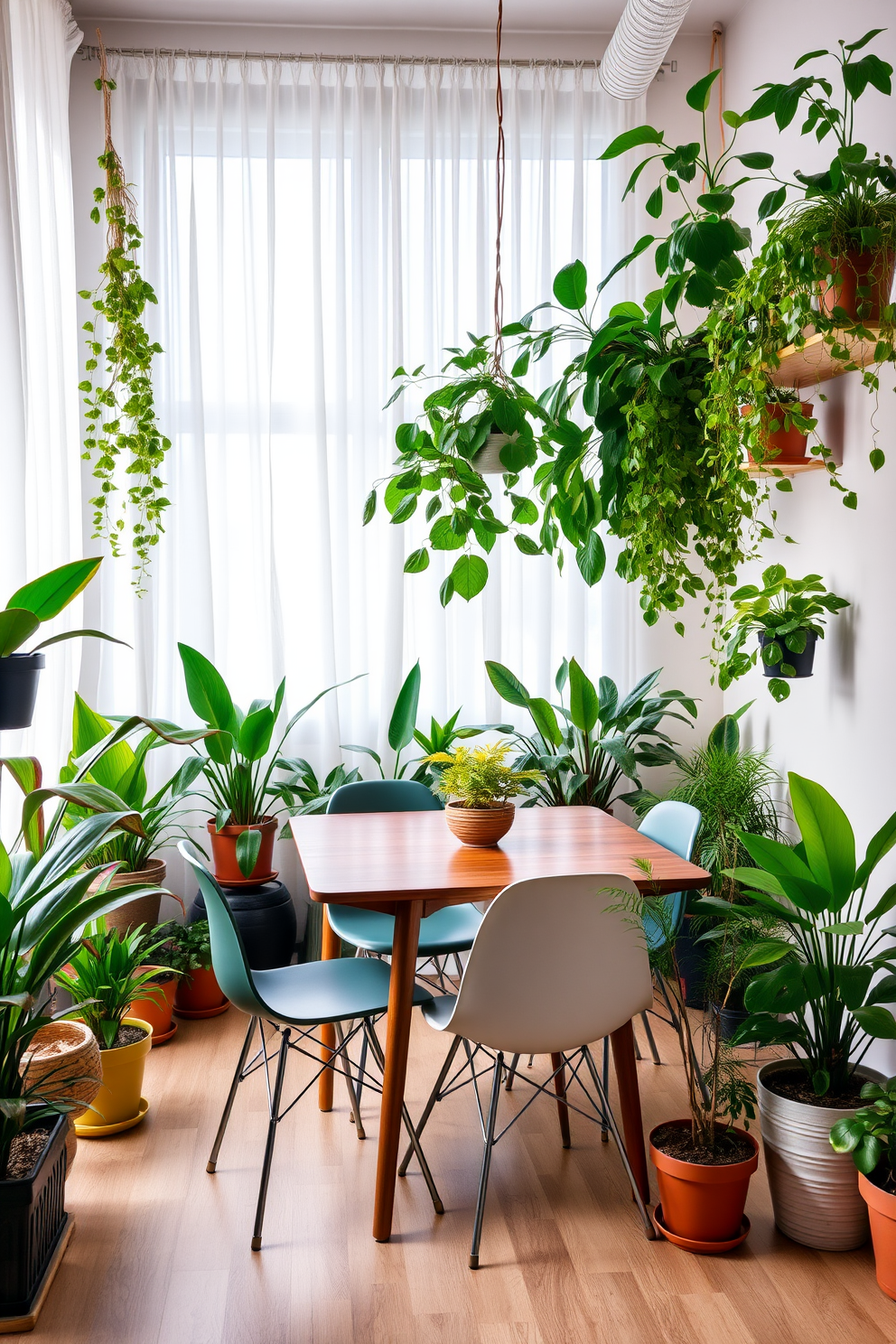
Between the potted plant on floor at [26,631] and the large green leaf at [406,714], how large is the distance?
1788 millimetres

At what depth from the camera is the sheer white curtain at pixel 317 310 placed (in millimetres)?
4004

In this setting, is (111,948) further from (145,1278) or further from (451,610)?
(451,610)

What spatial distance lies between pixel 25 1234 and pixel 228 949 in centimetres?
64

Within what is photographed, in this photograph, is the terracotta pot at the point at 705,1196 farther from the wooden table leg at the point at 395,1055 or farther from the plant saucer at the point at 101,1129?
the plant saucer at the point at 101,1129

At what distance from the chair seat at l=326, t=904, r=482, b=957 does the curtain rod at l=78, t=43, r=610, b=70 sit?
3.09 metres

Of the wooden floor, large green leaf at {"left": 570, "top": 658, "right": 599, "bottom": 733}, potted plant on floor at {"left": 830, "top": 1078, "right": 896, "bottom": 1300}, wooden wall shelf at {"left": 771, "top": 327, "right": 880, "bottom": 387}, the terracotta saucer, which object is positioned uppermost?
wooden wall shelf at {"left": 771, "top": 327, "right": 880, "bottom": 387}

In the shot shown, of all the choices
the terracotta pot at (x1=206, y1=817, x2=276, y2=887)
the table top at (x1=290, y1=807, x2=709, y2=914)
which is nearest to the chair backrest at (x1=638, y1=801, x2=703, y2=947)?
the table top at (x1=290, y1=807, x2=709, y2=914)

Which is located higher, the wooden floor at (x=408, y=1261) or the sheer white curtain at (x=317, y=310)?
the sheer white curtain at (x=317, y=310)

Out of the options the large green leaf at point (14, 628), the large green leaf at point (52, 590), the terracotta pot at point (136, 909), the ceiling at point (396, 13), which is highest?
the ceiling at point (396, 13)

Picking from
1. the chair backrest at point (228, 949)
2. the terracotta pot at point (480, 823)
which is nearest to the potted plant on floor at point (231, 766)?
Result: the terracotta pot at point (480, 823)

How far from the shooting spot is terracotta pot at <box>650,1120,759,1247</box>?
229cm

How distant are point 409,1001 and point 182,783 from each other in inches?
58.3

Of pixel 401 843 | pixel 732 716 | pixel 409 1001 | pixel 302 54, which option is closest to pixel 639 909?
pixel 409 1001

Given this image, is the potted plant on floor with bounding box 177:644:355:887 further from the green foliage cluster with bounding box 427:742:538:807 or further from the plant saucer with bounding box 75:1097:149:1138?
the green foliage cluster with bounding box 427:742:538:807
